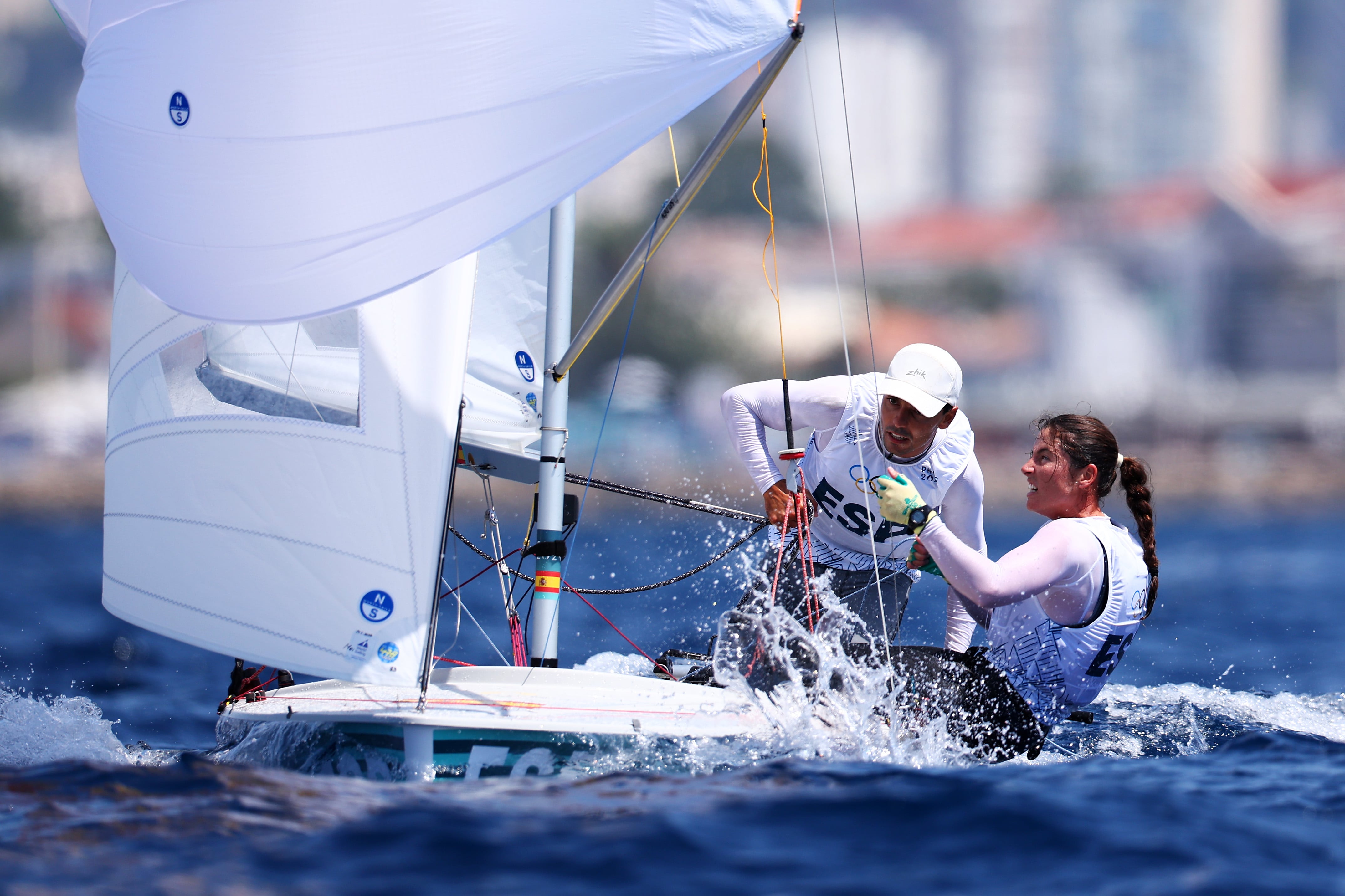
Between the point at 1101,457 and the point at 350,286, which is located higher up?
the point at 350,286

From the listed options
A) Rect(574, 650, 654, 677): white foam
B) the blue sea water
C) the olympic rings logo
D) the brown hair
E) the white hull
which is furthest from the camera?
Rect(574, 650, 654, 677): white foam

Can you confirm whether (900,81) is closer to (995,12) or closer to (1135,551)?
(995,12)

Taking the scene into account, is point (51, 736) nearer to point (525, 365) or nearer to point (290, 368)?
point (290, 368)

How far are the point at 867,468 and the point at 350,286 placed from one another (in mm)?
1700

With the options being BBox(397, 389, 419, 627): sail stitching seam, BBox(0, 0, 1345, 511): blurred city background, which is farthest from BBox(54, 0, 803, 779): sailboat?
BBox(0, 0, 1345, 511): blurred city background

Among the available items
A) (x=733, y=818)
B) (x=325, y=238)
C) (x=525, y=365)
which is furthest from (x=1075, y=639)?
(x=325, y=238)

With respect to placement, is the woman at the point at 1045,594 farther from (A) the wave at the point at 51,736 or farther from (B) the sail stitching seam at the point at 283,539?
(A) the wave at the point at 51,736

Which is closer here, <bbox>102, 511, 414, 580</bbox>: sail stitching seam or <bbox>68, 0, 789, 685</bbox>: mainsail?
<bbox>68, 0, 789, 685</bbox>: mainsail

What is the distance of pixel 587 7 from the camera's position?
142 inches

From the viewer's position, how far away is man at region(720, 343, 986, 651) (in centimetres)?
407

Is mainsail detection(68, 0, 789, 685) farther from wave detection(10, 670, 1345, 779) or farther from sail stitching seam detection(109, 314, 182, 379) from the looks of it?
wave detection(10, 670, 1345, 779)

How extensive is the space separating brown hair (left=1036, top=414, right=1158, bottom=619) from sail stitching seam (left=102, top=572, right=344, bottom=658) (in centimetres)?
210

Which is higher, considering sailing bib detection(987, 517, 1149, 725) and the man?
the man

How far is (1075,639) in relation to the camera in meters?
3.93
